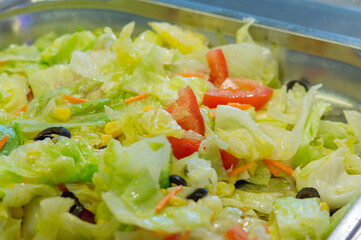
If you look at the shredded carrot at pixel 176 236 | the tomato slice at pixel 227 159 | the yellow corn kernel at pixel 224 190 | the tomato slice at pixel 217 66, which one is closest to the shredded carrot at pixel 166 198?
the shredded carrot at pixel 176 236

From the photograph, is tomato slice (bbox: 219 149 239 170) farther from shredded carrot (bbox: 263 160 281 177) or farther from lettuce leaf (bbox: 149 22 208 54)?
lettuce leaf (bbox: 149 22 208 54)

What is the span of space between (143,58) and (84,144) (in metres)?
0.87

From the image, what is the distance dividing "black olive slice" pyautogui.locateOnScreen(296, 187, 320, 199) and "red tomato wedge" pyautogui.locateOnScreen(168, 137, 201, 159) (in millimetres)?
535

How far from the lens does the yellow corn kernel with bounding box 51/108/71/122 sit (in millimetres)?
2389

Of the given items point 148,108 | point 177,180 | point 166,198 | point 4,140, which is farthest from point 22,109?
point 166,198

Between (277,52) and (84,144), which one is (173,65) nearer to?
(277,52)

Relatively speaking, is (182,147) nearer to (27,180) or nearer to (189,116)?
(189,116)

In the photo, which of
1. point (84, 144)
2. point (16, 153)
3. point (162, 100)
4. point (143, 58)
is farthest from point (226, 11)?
point (16, 153)

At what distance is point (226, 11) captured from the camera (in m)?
3.14

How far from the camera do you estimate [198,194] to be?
1.79m

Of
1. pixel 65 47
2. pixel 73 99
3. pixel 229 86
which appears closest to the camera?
pixel 73 99

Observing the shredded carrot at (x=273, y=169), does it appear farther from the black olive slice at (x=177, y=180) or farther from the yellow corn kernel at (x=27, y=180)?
the yellow corn kernel at (x=27, y=180)

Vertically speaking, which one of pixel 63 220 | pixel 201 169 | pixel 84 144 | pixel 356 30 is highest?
pixel 356 30

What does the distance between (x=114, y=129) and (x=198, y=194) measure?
26.8 inches
